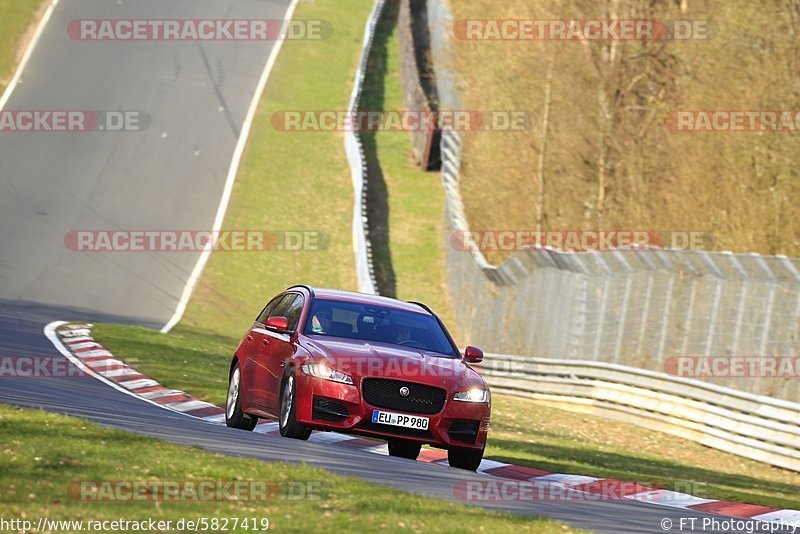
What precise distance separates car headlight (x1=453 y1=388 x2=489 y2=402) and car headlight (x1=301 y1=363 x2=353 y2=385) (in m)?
1.07

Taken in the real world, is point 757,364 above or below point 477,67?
below

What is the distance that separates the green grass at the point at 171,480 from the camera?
27.4 feet

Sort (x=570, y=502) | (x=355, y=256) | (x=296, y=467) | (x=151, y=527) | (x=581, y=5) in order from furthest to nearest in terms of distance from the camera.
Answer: (x=355, y=256)
(x=581, y=5)
(x=570, y=502)
(x=296, y=467)
(x=151, y=527)

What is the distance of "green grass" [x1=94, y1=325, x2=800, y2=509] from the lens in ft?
55.4

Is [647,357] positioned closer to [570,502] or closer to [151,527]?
[570,502]

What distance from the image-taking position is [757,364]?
21.4m

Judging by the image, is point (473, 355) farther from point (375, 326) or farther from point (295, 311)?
point (295, 311)

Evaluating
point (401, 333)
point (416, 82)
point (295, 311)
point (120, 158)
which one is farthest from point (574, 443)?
point (416, 82)

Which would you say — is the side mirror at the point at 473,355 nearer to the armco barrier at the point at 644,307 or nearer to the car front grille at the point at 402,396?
the car front grille at the point at 402,396

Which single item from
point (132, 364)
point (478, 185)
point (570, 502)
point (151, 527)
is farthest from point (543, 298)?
point (151, 527)

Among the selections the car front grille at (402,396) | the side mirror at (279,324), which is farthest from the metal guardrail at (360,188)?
the car front grille at (402,396)

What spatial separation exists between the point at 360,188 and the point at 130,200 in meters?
6.75

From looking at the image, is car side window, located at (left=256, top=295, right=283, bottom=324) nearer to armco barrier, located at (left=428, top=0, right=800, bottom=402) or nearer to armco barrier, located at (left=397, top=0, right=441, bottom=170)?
armco barrier, located at (left=428, top=0, right=800, bottom=402)

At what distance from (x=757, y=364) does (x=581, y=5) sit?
15.2 metres
